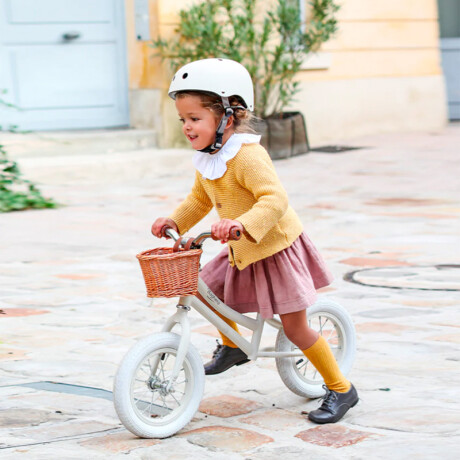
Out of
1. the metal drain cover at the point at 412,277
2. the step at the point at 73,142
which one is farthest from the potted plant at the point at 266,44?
the metal drain cover at the point at 412,277

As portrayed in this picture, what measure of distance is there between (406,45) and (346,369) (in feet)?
30.7

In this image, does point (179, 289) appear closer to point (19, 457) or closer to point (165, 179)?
point (19, 457)

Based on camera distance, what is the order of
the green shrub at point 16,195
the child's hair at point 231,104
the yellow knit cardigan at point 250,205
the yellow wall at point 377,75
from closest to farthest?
the yellow knit cardigan at point 250,205 → the child's hair at point 231,104 → the green shrub at point 16,195 → the yellow wall at point 377,75

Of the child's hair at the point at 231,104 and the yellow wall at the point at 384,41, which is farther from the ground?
the yellow wall at the point at 384,41

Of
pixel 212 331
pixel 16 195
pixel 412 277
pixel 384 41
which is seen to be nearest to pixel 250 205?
pixel 212 331

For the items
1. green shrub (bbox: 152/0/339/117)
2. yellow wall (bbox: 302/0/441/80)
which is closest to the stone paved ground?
green shrub (bbox: 152/0/339/117)

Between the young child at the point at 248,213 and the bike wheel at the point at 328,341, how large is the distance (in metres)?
0.17

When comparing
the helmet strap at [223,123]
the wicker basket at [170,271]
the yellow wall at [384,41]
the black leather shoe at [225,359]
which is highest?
the yellow wall at [384,41]

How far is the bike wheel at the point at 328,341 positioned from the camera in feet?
11.6

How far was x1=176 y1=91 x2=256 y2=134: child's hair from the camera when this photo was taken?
3.22m

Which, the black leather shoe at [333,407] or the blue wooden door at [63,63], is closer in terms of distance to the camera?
the black leather shoe at [333,407]

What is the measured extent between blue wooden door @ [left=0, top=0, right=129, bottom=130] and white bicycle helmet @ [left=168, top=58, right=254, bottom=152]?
23.4ft

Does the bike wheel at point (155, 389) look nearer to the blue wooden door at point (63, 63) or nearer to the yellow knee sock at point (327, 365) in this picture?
the yellow knee sock at point (327, 365)

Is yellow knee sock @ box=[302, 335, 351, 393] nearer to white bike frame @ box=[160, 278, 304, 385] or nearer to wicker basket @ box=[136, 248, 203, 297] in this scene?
white bike frame @ box=[160, 278, 304, 385]
